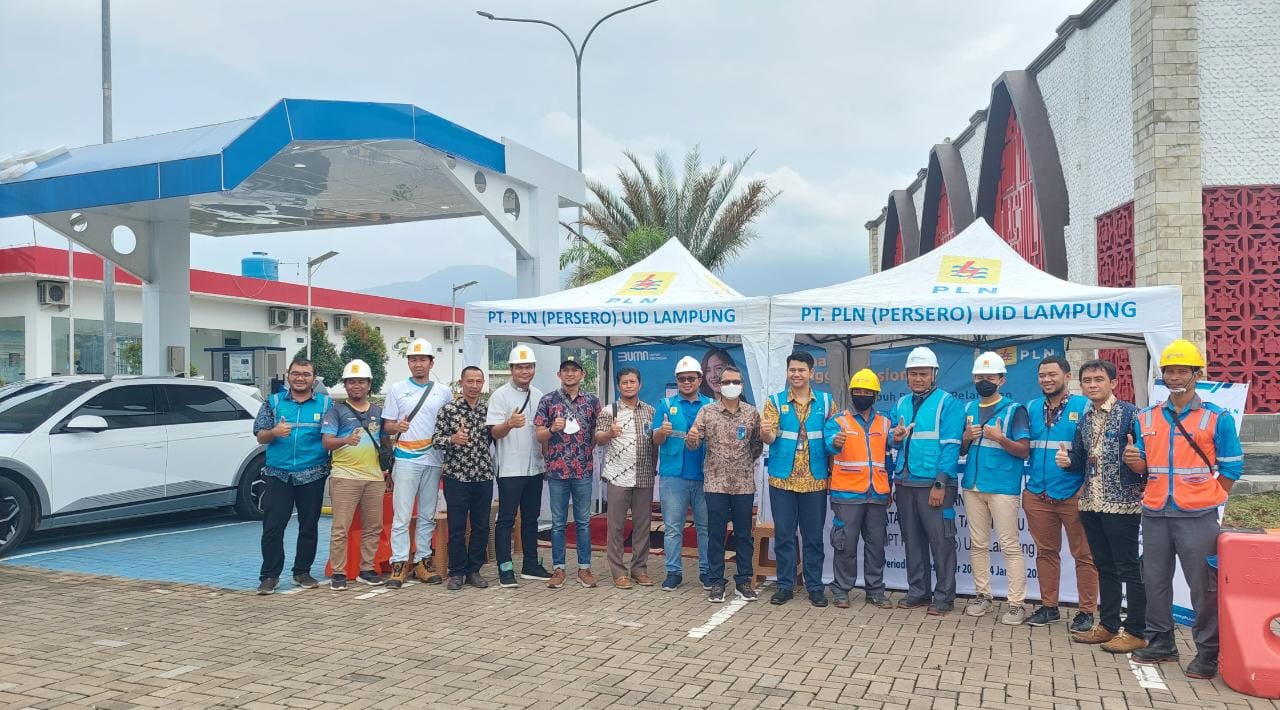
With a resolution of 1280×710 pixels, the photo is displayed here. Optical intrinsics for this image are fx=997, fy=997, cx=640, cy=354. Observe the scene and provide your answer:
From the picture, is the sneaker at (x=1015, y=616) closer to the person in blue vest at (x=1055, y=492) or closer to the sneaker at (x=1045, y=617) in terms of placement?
the sneaker at (x=1045, y=617)

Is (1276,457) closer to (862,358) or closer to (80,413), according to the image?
(862,358)

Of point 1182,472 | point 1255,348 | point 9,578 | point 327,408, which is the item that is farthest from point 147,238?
point 1255,348

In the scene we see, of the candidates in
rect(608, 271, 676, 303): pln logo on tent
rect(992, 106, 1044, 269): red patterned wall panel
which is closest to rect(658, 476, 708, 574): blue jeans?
rect(608, 271, 676, 303): pln logo on tent

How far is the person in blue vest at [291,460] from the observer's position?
7.38 meters

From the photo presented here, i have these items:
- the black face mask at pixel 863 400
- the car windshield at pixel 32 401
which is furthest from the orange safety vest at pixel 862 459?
the car windshield at pixel 32 401

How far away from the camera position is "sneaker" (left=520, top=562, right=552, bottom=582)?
8031mm

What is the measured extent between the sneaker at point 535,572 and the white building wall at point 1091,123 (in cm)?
1029

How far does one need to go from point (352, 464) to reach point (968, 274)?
5.21m

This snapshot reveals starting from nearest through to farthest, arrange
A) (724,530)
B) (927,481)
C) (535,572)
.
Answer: (927,481) → (724,530) → (535,572)

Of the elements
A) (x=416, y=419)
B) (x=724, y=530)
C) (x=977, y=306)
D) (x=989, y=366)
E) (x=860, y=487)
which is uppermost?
(x=977, y=306)

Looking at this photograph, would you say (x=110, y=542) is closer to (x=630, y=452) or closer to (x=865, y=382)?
(x=630, y=452)

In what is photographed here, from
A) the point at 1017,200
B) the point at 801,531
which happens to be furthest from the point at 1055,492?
the point at 1017,200

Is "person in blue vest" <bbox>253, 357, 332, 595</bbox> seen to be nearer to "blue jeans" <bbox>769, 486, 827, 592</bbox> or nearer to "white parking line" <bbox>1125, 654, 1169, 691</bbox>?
"blue jeans" <bbox>769, 486, 827, 592</bbox>

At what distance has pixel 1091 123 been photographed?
15.2 metres
